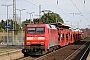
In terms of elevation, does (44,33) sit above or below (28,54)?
above

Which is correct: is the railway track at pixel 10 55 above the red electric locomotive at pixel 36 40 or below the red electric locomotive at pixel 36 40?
below

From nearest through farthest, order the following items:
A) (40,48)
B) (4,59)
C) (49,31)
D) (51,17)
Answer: (4,59)
(40,48)
(49,31)
(51,17)

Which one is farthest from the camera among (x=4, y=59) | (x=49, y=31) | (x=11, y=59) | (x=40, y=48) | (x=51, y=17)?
(x=51, y=17)

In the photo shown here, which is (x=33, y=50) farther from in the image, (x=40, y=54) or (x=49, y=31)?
(x=49, y=31)

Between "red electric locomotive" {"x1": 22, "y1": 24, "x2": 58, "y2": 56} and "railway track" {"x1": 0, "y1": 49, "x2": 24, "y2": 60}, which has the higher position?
"red electric locomotive" {"x1": 22, "y1": 24, "x2": 58, "y2": 56}

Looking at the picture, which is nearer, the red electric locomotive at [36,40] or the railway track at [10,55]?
the railway track at [10,55]

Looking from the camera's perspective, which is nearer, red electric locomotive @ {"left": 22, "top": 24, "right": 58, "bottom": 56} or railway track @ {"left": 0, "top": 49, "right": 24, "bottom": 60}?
railway track @ {"left": 0, "top": 49, "right": 24, "bottom": 60}

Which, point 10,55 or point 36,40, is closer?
point 10,55

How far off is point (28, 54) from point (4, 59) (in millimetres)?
5076

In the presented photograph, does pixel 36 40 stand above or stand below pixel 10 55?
above

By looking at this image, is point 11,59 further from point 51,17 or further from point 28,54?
point 51,17

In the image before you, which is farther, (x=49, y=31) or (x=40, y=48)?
(x=49, y=31)

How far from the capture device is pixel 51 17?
132m

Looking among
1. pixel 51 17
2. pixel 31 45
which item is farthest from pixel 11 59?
pixel 51 17
